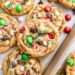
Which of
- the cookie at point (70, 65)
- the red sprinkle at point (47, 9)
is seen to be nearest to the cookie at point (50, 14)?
the red sprinkle at point (47, 9)

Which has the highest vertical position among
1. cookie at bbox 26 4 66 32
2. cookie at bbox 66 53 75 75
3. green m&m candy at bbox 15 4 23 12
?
green m&m candy at bbox 15 4 23 12

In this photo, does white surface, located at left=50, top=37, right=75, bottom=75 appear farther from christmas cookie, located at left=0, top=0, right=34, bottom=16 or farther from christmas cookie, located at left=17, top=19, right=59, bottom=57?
christmas cookie, located at left=0, top=0, right=34, bottom=16

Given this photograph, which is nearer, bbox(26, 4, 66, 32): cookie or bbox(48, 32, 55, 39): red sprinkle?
bbox(48, 32, 55, 39): red sprinkle

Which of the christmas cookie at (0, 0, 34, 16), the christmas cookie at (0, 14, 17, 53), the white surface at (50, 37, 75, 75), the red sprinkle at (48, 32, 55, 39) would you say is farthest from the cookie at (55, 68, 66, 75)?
the christmas cookie at (0, 0, 34, 16)

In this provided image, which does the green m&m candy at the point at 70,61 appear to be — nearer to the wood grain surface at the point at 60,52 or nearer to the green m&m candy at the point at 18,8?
the wood grain surface at the point at 60,52

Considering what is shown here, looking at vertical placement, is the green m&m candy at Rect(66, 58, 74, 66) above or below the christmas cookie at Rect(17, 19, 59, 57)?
below
